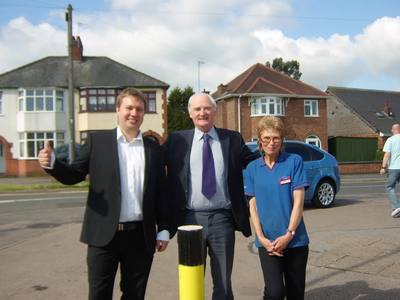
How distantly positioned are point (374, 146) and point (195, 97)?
3015 centimetres

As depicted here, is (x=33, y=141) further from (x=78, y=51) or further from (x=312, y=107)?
(x=312, y=107)

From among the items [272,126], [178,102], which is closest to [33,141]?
[178,102]

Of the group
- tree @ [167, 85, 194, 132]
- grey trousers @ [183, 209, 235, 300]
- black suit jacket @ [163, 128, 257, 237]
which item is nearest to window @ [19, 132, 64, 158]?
tree @ [167, 85, 194, 132]

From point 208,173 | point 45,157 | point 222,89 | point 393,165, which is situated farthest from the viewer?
point 222,89

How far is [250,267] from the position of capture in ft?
16.2

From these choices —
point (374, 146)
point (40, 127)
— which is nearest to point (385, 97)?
point (374, 146)

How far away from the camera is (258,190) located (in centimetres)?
307

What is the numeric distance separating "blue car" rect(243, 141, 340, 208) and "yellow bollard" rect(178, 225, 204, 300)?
7240mm

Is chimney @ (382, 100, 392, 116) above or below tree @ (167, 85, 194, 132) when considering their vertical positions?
below

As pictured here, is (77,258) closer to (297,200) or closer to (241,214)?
(241,214)

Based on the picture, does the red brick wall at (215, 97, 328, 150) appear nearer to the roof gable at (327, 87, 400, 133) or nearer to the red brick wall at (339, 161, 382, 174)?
the red brick wall at (339, 161, 382, 174)

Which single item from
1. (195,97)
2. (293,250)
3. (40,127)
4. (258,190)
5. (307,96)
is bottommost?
(293,250)

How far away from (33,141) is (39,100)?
9.71 ft

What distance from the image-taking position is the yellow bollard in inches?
91.0
